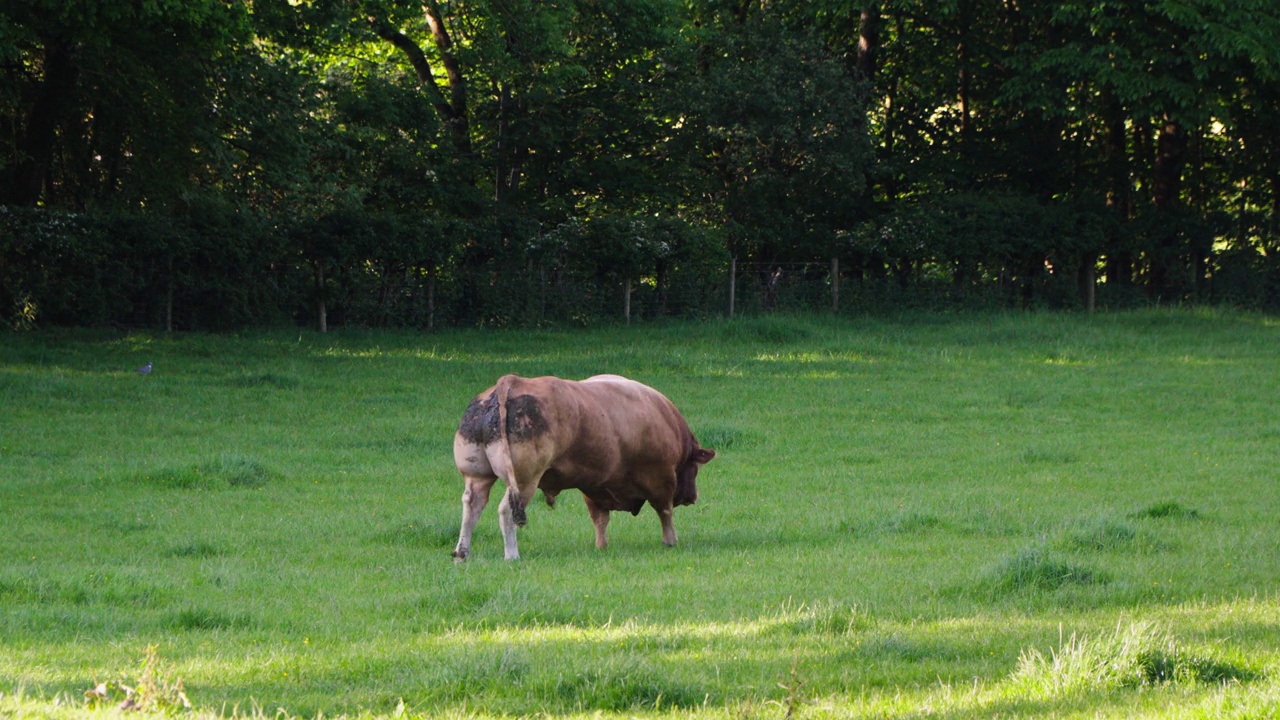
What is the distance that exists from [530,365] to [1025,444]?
9.94 m

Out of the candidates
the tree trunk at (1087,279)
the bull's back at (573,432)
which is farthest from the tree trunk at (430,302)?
the bull's back at (573,432)

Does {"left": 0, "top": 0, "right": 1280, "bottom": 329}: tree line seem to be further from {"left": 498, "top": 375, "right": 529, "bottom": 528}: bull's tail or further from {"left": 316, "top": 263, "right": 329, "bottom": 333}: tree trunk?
{"left": 498, "top": 375, "right": 529, "bottom": 528}: bull's tail

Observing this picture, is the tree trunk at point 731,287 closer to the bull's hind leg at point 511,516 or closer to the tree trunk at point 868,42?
the tree trunk at point 868,42

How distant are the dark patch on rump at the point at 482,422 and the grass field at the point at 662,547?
0.99 meters

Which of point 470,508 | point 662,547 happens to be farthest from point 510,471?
point 662,547

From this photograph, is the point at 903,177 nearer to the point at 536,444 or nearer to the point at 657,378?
the point at 657,378

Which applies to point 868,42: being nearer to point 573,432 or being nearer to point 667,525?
point 667,525

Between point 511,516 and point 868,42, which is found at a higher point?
point 868,42

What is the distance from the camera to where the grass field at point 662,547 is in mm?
6234

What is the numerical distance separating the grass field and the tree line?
7.24 feet

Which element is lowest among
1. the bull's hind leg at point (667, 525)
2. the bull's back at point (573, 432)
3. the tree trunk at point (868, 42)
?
the bull's hind leg at point (667, 525)

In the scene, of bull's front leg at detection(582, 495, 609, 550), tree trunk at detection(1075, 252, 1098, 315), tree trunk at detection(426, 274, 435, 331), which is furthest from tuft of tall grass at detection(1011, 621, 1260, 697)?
tree trunk at detection(1075, 252, 1098, 315)

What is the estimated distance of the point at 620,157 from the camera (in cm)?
3700

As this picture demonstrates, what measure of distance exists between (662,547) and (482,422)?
230 cm
